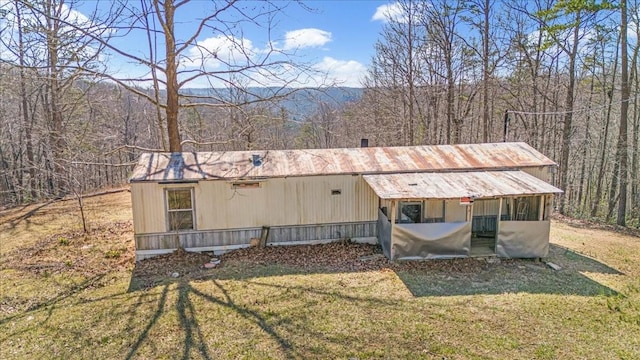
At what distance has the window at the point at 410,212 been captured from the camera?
1088 centimetres

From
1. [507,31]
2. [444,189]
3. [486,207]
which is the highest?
[507,31]

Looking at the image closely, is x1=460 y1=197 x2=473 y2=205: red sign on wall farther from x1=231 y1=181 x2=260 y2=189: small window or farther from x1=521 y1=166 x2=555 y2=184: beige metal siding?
x1=231 y1=181 x2=260 y2=189: small window

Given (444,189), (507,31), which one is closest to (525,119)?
(507,31)

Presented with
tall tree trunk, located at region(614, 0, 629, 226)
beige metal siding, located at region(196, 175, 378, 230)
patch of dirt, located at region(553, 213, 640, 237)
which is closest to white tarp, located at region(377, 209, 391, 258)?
beige metal siding, located at region(196, 175, 378, 230)

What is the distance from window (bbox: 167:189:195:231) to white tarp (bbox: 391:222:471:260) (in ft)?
18.1

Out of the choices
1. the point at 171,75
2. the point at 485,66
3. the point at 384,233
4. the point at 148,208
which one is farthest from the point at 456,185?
the point at 485,66

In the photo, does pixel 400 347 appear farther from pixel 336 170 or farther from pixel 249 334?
pixel 336 170

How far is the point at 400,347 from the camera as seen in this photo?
585 cm

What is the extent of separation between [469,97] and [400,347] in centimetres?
1831

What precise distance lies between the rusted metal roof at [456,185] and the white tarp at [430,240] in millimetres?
884

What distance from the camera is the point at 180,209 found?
32.9 feet

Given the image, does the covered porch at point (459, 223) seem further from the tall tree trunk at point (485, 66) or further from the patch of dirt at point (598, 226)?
the tall tree trunk at point (485, 66)

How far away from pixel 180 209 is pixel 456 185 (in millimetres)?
7447

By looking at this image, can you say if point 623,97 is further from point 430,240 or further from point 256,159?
point 256,159
